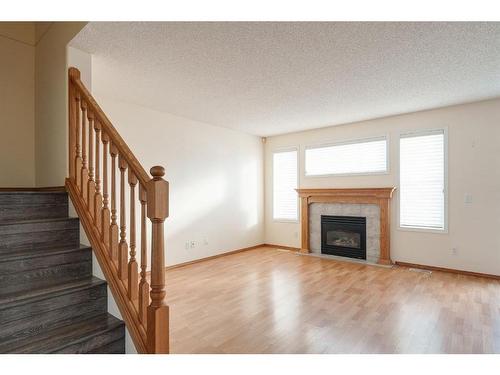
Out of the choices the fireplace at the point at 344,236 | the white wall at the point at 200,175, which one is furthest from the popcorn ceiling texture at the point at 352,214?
the white wall at the point at 200,175

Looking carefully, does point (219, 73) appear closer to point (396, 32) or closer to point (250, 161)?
point (396, 32)

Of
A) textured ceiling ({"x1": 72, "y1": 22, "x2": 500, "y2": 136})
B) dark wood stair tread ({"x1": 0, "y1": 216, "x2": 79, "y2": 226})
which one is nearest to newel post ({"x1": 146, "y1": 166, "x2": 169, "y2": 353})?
dark wood stair tread ({"x1": 0, "y1": 216, "x2": 79, "y2": 226})

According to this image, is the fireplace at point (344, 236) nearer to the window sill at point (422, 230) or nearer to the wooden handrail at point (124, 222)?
the window sill at point (422, 230)

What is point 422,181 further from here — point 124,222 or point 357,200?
point 124,222

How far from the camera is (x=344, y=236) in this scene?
533 centimetres

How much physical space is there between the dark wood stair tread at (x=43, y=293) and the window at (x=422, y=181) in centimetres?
460

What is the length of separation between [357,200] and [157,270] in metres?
4.32

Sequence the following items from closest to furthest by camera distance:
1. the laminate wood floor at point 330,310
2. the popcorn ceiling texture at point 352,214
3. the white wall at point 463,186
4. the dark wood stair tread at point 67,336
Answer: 1. the dark wood stair tread at point 67,336
2. the laminate wood floor at point 330,310
3. the white wall at point 463,186
4. the popcorn ceiling texture at point 352,214

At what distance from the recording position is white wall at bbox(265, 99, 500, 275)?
3967 millimetres

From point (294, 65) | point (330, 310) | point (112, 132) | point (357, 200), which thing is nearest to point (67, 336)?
point (112, 132)

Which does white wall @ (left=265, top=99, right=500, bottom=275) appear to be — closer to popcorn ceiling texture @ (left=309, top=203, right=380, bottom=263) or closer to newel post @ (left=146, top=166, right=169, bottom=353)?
popcorn ceiling texture @ (left=309, top=203, right=380, bottom=263)

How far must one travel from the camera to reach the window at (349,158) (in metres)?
4.97
